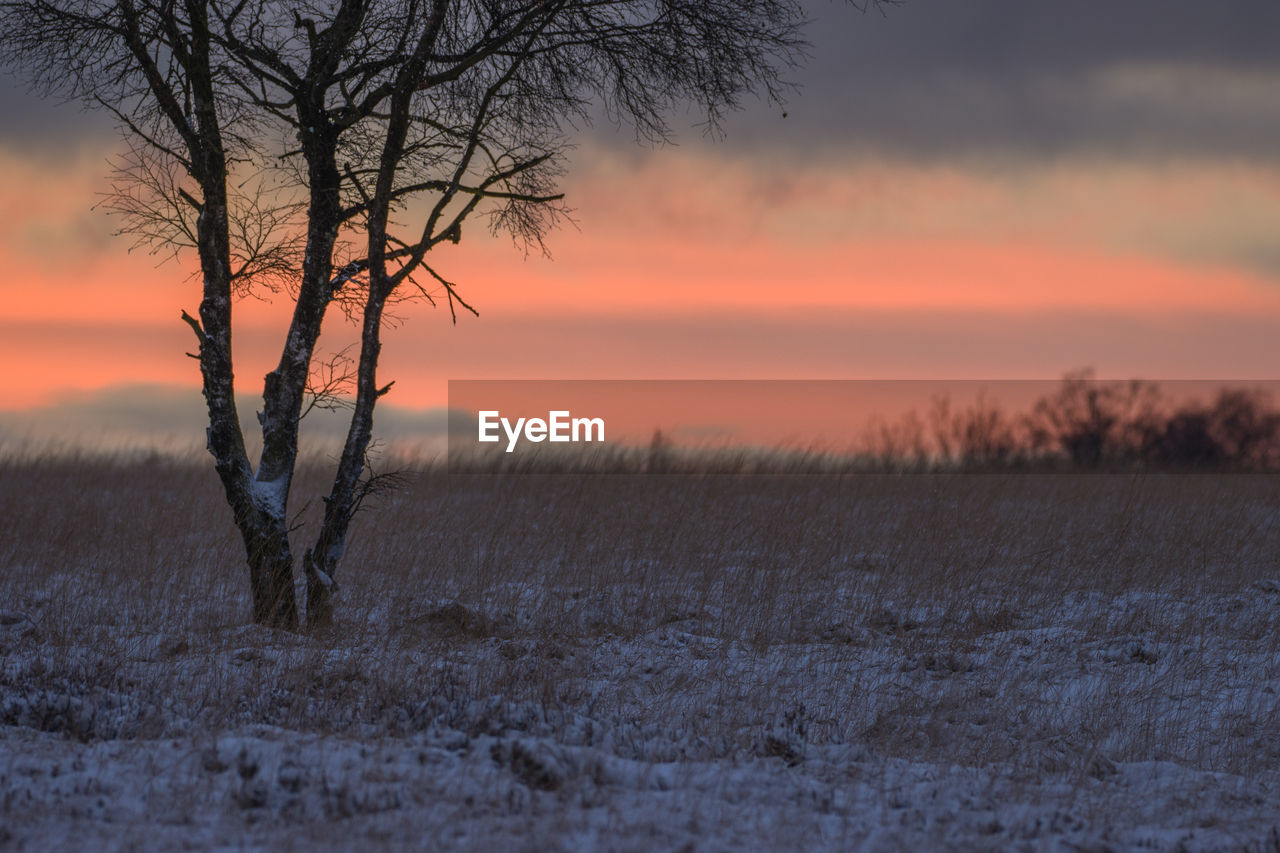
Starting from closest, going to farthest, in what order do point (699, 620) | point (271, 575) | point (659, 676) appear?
point (659, 676), point (271, 575), point (699, 620)

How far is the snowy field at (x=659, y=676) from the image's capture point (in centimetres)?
518

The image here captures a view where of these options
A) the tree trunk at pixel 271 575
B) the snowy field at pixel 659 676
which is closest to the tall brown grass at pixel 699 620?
the snowy field at pixel 659 676

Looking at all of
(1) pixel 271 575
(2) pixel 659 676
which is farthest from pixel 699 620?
(1) pixel 271 575

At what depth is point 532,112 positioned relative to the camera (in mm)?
11016

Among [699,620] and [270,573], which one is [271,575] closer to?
[270,573]

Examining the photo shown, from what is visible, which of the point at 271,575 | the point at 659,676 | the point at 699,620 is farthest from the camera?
the point at 699,620

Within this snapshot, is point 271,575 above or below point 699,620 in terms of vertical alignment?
above

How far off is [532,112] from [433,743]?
694 centimetres

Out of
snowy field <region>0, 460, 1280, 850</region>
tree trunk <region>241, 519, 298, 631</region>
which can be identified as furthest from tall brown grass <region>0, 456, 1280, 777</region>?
tree trunk <region>241, 519, 298, 631</region>

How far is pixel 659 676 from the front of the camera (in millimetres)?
8438

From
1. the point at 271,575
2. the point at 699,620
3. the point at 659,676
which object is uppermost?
the point at 271,575

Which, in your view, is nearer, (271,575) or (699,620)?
(271,575)

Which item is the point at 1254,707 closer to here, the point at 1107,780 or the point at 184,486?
the point at 1107,780

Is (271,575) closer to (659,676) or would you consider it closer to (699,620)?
(659,676)
